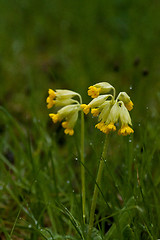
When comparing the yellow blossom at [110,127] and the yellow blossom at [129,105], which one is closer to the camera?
the yellow blossom at [110,127]

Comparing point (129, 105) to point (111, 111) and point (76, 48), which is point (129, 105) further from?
point (76, 48)

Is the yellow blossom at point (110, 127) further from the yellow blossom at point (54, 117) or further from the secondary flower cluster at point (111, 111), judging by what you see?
the yellow blossom at point (54, 117)

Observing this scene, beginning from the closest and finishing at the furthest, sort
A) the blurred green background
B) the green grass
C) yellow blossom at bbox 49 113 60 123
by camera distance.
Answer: yellow blossom at bbox 49 113 60 123 → the green grass → the blurred green background

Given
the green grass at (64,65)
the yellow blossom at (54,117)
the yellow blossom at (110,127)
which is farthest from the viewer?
the green grass at (64,65)

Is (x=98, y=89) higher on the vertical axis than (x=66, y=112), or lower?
higher

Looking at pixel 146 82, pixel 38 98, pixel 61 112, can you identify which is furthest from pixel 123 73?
pixel 61 112

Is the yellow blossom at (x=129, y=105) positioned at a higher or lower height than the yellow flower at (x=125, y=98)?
lower

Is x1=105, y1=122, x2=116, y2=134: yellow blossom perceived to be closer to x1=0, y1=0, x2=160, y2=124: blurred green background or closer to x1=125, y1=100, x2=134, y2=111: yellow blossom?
x1=125, y1=100, x2=134, y2=111: yellow blossom

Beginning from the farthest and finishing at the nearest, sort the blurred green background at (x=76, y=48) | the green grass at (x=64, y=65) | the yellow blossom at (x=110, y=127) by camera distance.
Answer: the blurred green background at (x=76, y=48) → the green grass at (x=64, y=65) → the yellow blossom at (x=110, y=127)

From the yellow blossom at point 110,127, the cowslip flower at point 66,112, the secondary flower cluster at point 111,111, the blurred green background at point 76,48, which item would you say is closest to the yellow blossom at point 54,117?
the cowslip flower at point 66,112

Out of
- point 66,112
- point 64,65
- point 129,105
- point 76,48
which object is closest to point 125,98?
point 129,105

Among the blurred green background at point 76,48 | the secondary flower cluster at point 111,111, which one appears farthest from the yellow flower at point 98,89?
the blurred green background at point 76,48

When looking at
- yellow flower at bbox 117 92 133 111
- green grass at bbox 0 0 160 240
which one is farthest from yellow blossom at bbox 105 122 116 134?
green grass at bbox 0 0 160 240
